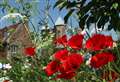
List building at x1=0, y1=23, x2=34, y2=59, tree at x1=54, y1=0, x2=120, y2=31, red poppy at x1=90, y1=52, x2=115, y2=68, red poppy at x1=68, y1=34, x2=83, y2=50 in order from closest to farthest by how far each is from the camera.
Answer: red poppy at x1=90, y1=52, x2=115, y2=68 → red poppy at x1=68, y1=34, x2=83, y2=50 → tree at x1=54, y1=0, x2=120, y2=31 → building at x1=0, y1=23, x2=34, y2=59

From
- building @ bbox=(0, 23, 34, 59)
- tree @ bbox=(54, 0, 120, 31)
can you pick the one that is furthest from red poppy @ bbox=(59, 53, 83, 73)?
building @ bbox=(0, 23, 34, 59)

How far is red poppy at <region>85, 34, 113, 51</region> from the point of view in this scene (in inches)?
92.1

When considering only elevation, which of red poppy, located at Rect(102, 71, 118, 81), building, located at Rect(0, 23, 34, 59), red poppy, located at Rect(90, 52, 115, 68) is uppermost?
building, located at Rect(0, 23, 34, 59)

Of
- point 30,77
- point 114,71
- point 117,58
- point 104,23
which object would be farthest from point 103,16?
point 114,71

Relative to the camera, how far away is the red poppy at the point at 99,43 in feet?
7.68

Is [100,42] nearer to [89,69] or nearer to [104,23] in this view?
[89,69]

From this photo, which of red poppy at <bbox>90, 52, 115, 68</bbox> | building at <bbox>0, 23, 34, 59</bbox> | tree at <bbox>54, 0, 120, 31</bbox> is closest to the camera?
red poppy at <bbox>90, 52, 115, 68</bbox>

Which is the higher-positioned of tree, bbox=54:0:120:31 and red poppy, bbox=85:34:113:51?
tree, bbox=54:0:120:31

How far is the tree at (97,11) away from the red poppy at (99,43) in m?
1.77

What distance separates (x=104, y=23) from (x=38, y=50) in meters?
0.80

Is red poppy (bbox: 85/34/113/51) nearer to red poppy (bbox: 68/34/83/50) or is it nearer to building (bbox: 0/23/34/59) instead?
red poppy (bbox: 68/34/83/50)

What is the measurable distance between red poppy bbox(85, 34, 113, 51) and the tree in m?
1.77

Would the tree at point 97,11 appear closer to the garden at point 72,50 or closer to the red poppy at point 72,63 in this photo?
the garden at point 72,50

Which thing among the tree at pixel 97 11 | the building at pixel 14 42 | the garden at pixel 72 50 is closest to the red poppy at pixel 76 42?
the garden at pixel 72 50
